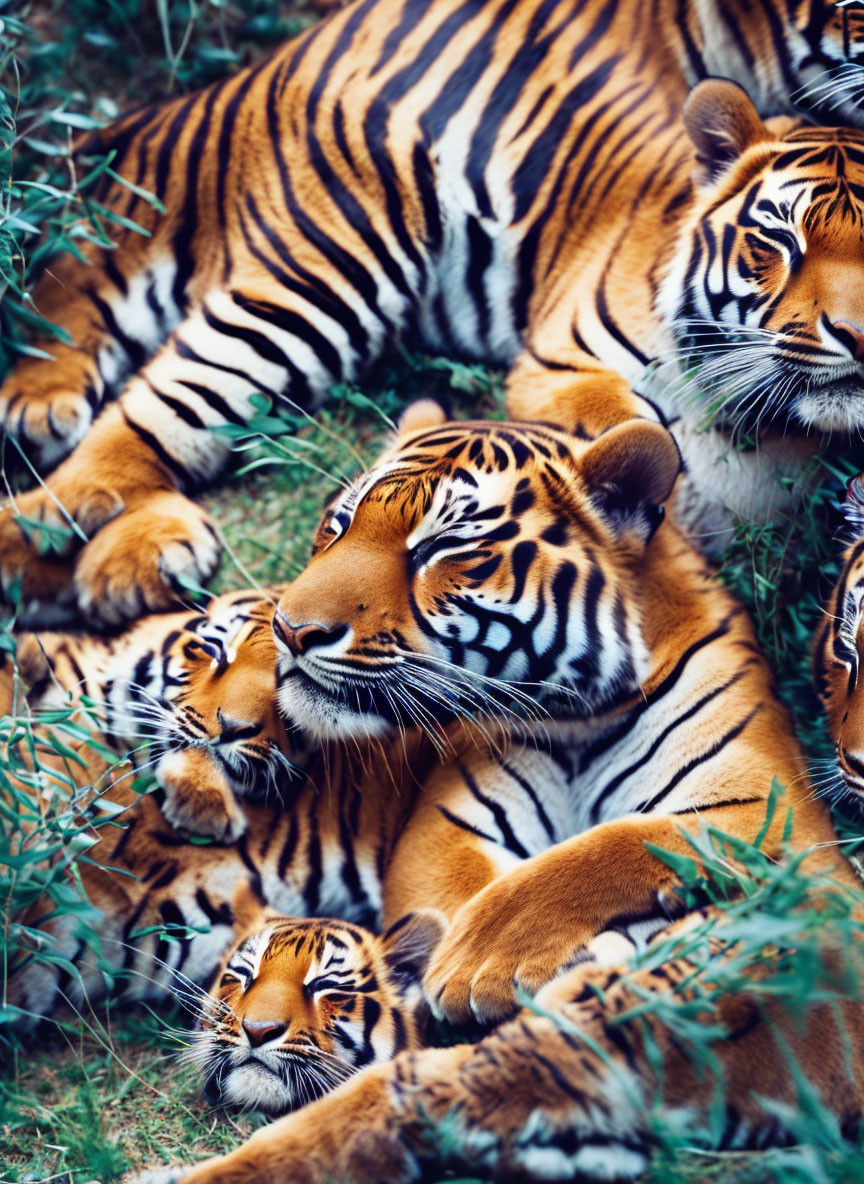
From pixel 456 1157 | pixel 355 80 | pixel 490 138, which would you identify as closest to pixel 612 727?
pixel 456 1157

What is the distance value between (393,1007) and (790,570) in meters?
1.13

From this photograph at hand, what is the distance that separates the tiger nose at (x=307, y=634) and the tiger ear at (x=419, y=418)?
540 millimetres

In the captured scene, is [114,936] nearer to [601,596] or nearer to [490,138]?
[601,596]

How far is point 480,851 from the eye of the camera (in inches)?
81.5

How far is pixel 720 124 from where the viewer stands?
2348 millimetres

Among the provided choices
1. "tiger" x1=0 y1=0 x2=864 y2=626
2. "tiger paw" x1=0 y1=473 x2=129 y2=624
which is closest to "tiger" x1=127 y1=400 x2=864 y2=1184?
"tiger" x1=0 y1=0 x2=864 y2=626

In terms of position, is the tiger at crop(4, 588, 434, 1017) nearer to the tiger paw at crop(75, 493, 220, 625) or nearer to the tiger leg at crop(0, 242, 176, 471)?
the tiger paw at crop(75, 493, 220, 625)

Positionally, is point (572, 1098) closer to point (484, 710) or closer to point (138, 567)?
point (484, 710)

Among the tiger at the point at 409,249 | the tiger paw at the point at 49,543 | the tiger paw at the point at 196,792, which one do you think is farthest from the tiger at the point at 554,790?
the tiger paw at the point at 49,543

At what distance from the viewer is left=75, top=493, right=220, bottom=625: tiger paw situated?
96.3 inches

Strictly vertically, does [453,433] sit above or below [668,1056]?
above

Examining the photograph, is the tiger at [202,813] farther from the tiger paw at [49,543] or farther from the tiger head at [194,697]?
the tiger paw at [49,543]

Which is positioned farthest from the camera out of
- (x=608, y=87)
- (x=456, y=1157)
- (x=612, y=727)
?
(x=608, y=87)

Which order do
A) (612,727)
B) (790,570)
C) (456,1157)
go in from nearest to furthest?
(456,1157) < (612,727) < (790,570)
